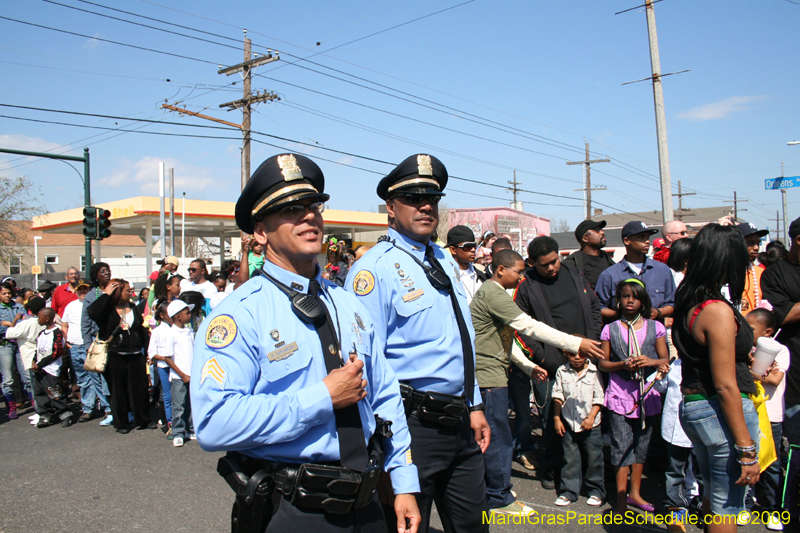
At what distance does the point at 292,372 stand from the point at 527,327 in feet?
8.52

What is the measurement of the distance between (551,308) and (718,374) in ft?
7.84

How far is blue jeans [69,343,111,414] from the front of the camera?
7805 millimetres

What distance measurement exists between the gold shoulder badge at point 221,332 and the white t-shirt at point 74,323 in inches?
288

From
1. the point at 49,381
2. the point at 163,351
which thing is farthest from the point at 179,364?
the point at 49,381

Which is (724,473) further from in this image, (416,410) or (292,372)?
(292,372)

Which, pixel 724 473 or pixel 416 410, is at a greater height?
pixel 416 410

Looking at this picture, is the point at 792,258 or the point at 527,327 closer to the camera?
the point at 527,327

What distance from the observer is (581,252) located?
20.9 ft

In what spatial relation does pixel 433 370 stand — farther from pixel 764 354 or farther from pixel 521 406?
pixel 521 406

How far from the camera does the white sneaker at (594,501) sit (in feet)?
14.8

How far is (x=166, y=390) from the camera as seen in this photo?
22.7ft

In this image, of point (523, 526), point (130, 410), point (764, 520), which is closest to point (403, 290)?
point (523, 526)

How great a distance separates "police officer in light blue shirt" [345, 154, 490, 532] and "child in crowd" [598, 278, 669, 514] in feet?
6.58

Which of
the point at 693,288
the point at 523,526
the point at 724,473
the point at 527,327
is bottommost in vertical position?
the point at 523,526
